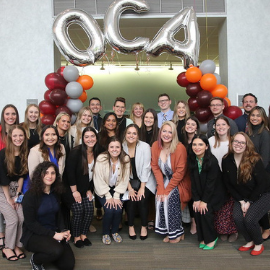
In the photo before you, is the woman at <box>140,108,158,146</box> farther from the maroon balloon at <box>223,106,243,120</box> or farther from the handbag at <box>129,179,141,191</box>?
the maroon balloon at <box>223,106,243,120</box>

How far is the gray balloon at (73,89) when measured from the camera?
14.5 ft

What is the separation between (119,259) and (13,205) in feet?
3.75

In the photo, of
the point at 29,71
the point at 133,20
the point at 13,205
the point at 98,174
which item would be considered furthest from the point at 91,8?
the point at 13,205

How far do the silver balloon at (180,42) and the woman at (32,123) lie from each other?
80.8 inches

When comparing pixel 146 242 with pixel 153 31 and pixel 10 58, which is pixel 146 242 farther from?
pixel 153 31

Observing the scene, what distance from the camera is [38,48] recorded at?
17.5 ft

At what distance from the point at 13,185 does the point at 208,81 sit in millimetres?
2887

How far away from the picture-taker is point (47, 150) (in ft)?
9.73

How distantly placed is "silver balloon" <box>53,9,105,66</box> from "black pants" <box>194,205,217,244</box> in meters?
2.84

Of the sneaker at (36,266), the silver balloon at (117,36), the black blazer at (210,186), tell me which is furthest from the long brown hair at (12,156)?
the silver balloon at (117,36)

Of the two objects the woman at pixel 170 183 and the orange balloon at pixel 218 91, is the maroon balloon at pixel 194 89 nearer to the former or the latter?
the orange balloon at pixel 218 91

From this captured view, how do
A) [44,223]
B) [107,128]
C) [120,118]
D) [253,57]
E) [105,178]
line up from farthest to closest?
[253,57] < [120,118] < [107,128] < [105,178] < [44,223]

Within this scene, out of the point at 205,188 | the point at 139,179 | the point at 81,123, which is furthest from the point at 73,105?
the point at 205,188

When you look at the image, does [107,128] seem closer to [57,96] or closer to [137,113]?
[137,113]
